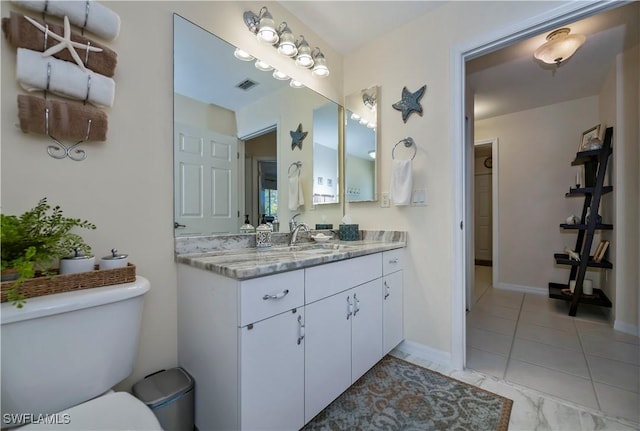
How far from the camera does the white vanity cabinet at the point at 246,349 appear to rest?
0.96m

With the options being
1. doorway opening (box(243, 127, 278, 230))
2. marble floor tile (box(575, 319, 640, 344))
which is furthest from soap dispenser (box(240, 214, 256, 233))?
marble floor tile (box(575, 319, 640, 344))

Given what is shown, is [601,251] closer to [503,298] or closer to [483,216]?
[503,298]

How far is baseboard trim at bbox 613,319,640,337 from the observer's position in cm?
219

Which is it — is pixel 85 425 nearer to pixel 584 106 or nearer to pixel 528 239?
pixel 528 239

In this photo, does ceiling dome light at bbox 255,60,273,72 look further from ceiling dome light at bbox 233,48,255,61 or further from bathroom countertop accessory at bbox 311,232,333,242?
bathroom countertop accessory at bbox 311,232,333,242

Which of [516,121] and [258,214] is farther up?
[516,121]

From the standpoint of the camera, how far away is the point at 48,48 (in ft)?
3.09

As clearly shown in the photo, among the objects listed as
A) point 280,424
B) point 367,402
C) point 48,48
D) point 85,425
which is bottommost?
point 367,402

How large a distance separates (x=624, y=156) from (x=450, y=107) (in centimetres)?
186

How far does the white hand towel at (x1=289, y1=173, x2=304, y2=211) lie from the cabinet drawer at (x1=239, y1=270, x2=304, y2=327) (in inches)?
35.5

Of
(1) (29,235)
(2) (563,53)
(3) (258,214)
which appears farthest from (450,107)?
(1) (29,235)

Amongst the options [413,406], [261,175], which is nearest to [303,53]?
[261,175]

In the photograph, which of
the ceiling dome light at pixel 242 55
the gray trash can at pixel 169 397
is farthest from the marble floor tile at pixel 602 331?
the ceiling dome light at pixel 242 55

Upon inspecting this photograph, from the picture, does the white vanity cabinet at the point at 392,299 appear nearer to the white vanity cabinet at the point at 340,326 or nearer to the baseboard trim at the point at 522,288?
the white vanity cabinet at the point at 340,326
